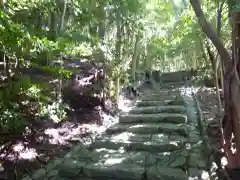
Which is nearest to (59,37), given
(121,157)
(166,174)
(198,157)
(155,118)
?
(121,157)

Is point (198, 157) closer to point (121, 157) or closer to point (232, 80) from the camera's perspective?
point (121, 157)

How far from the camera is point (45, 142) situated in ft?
11.2

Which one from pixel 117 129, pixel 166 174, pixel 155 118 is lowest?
pixel 166 174

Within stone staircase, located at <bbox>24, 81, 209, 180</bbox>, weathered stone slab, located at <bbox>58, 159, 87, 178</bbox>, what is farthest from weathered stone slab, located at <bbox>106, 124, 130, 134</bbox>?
weathered stone slab, located at <bbox>58, 159, 87, 178</bbox>

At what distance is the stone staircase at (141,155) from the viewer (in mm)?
2788

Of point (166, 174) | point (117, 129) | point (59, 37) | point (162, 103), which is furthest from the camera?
point (162, 103)

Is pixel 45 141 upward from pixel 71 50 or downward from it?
downward

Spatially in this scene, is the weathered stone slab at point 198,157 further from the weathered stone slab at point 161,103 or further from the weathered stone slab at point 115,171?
the weathered stone slab at point 161,103

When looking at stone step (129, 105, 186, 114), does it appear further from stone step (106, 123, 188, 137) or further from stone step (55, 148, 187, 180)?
stone step (55, 148, 187, 180)

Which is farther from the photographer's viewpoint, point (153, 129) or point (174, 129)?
point (153, 129)

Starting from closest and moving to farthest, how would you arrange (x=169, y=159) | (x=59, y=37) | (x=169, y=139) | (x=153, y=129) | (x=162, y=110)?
1. (x=169, y=159)
2. (x=169, y=139)
3. (x=59, y=37)
4. (x=153, y=129)
5. (x=162, y=110)

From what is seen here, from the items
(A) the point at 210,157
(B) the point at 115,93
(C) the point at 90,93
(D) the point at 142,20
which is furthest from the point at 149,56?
(A) the point at 210,157

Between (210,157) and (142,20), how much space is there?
475cm

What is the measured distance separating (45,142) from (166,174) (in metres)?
1.78
